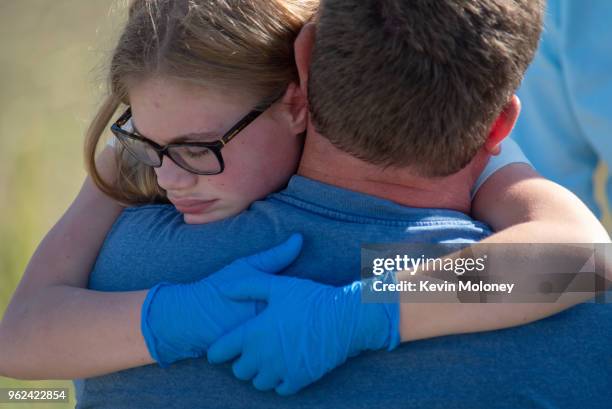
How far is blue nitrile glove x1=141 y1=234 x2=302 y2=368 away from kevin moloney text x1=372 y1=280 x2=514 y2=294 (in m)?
0.19

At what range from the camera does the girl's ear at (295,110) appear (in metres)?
1.95

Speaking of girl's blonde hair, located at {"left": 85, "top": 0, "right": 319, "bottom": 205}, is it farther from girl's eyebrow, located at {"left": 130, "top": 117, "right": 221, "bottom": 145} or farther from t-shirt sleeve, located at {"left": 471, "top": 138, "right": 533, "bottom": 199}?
t-shirt sleeve, located at {"left": 471, "top": 138, "right": 533, "bottom": 199}

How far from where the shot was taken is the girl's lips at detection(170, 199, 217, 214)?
1869 mm

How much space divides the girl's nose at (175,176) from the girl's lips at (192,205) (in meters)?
0.03

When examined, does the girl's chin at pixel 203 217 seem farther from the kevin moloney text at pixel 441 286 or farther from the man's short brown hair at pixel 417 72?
the kevin moloney text at pixel 441 286

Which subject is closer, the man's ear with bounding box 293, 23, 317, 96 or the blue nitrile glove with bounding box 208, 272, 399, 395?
the blue nitrile glove with bounding box 208, 272, 399, 395

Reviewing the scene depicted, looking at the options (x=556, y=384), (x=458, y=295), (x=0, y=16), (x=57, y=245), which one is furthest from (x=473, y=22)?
(x=0, y=16)

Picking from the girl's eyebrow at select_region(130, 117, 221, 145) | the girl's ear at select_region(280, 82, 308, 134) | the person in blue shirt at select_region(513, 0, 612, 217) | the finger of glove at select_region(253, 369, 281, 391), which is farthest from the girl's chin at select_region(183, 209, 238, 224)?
the person in blue shirt at select_region(513, 0, 612, 217)

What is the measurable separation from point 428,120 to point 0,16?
15.9 feet

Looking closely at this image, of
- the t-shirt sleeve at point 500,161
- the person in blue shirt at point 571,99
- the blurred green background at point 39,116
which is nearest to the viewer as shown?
the t-shirt sleeve at point 500,161

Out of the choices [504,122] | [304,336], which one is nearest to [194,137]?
[304,336]

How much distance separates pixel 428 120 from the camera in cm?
164

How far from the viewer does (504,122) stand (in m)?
1.79

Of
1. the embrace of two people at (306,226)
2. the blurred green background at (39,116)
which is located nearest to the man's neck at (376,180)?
the embrace of two people at (306,226)
